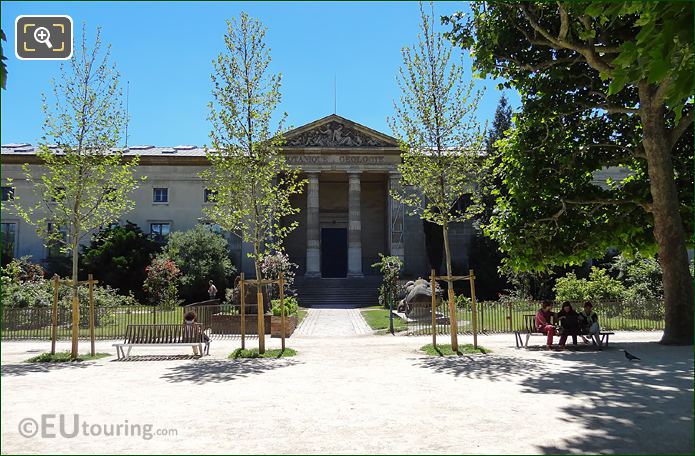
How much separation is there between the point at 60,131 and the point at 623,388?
1602 cm

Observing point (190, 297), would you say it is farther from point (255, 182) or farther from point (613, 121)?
point (613, 121)

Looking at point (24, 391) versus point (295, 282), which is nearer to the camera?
point (24, 391)

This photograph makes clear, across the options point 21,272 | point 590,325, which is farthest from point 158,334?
point 21,272

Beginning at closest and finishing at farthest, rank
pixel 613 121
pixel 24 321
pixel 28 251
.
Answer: pixel 613 121
pixel 24 321
pixel 28 251

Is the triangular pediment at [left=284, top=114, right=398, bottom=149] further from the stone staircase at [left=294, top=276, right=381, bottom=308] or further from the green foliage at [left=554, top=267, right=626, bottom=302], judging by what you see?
the green foliage at [left=554, top=267, right=626, bottom=302]

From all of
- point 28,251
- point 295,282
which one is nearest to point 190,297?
point 295,282

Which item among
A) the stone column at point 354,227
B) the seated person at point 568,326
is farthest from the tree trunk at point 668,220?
the stone column at point 354,227

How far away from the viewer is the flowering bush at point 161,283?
34.2m

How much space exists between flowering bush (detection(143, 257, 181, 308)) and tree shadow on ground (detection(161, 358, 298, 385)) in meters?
21.2

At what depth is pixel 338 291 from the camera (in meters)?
40.2

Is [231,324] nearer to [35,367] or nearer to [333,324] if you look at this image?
[333,324]

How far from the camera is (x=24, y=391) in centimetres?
995

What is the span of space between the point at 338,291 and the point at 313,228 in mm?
6790

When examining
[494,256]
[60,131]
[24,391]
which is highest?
[60,131]
